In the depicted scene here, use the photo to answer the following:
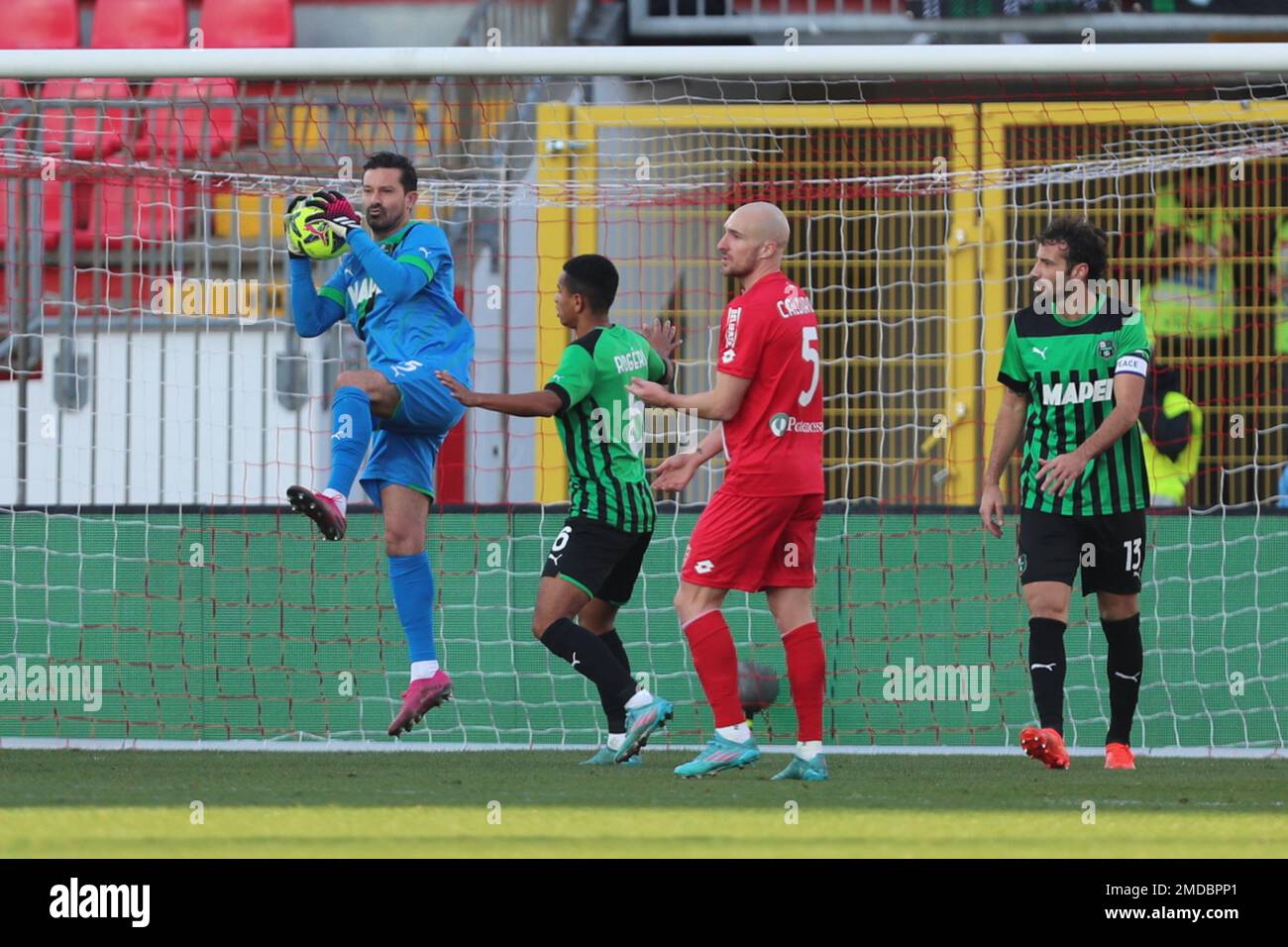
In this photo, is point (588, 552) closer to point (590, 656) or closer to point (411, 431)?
point (590, 656)

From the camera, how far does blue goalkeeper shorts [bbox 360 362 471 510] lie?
6684 mm

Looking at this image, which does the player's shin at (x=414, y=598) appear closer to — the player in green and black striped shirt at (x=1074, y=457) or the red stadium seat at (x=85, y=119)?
the player in green and black striped shirt at (x=1074, y=457)

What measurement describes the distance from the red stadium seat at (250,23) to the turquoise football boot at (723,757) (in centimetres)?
868

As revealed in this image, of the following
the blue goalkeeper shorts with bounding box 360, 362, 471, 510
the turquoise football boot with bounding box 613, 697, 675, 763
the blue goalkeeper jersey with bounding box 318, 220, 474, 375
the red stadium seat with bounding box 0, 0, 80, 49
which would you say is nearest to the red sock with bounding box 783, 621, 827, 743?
the turquoise football boot with bounding box 613, 697, 675, 763

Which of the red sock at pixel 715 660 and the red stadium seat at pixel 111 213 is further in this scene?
the red stadium seat at pixel 111 213

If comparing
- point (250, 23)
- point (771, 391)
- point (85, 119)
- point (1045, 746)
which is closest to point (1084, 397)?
point (1045, 746)

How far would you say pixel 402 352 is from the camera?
22.3 feet

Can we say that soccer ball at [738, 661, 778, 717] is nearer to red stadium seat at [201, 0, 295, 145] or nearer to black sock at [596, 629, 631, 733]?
black sock at [596, 629, 631, 733]

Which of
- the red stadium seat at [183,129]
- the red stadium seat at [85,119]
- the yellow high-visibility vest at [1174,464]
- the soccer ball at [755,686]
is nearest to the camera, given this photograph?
the soccer ball at [755,686]

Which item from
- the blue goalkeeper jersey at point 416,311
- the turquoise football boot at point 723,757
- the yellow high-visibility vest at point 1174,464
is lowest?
the turquoise football boot at point 723,757

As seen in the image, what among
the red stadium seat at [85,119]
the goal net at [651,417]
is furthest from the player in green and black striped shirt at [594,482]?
the red stadium seat at [85,119]

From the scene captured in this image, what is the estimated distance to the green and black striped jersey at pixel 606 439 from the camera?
680 cm

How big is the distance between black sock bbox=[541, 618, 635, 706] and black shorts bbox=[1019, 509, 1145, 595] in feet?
4.47

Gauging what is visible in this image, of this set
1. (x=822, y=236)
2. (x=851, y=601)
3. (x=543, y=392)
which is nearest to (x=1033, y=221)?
(x=822, y=236)
